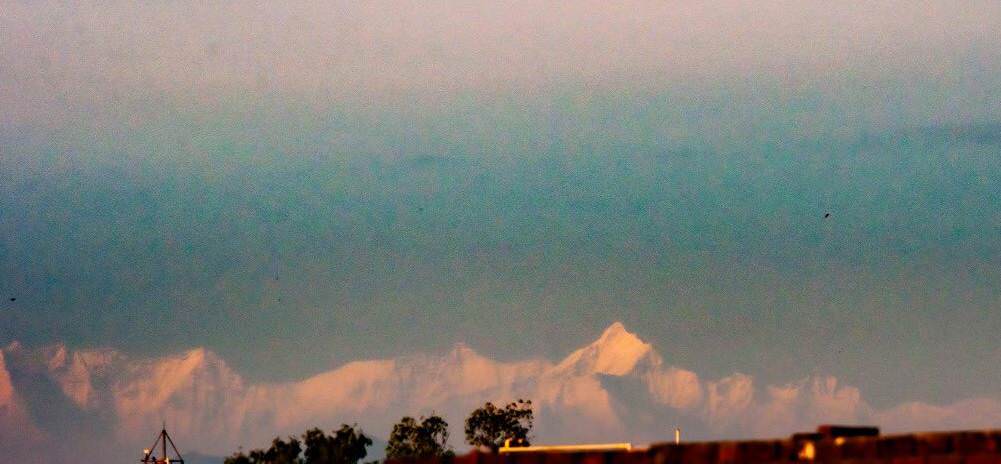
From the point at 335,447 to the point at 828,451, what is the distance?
14084 centimetres

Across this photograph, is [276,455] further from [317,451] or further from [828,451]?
[828,451]

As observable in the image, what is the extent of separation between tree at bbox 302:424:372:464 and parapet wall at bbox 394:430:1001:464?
12829 cm

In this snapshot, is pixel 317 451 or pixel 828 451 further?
pixel 317 451

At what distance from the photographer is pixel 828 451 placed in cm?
5691

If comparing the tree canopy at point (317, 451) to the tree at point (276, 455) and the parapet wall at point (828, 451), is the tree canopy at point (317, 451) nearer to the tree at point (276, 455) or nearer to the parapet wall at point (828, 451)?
the tree at point (276, 455)

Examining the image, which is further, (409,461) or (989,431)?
(409,461)

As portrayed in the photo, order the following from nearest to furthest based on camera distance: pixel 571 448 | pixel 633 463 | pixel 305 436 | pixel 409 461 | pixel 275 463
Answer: pixel 633 463 < pixel 409 461 < pixel 571 448 < pixel 275 463 < pixel 305 436

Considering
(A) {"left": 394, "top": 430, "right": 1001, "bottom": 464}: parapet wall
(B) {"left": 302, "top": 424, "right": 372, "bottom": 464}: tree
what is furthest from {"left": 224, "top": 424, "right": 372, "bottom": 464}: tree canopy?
(A) {"left": 394, "top": 430, "right": 1001, "bottom": 464}: parapet wall

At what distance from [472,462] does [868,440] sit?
47.1 feet

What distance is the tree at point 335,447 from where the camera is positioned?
18950 centimetres

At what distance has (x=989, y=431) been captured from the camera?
5656cm

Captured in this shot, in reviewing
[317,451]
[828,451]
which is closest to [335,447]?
[317,451]

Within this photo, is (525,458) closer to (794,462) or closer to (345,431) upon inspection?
(794,462)

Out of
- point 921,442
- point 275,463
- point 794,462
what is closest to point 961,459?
point 921,442
